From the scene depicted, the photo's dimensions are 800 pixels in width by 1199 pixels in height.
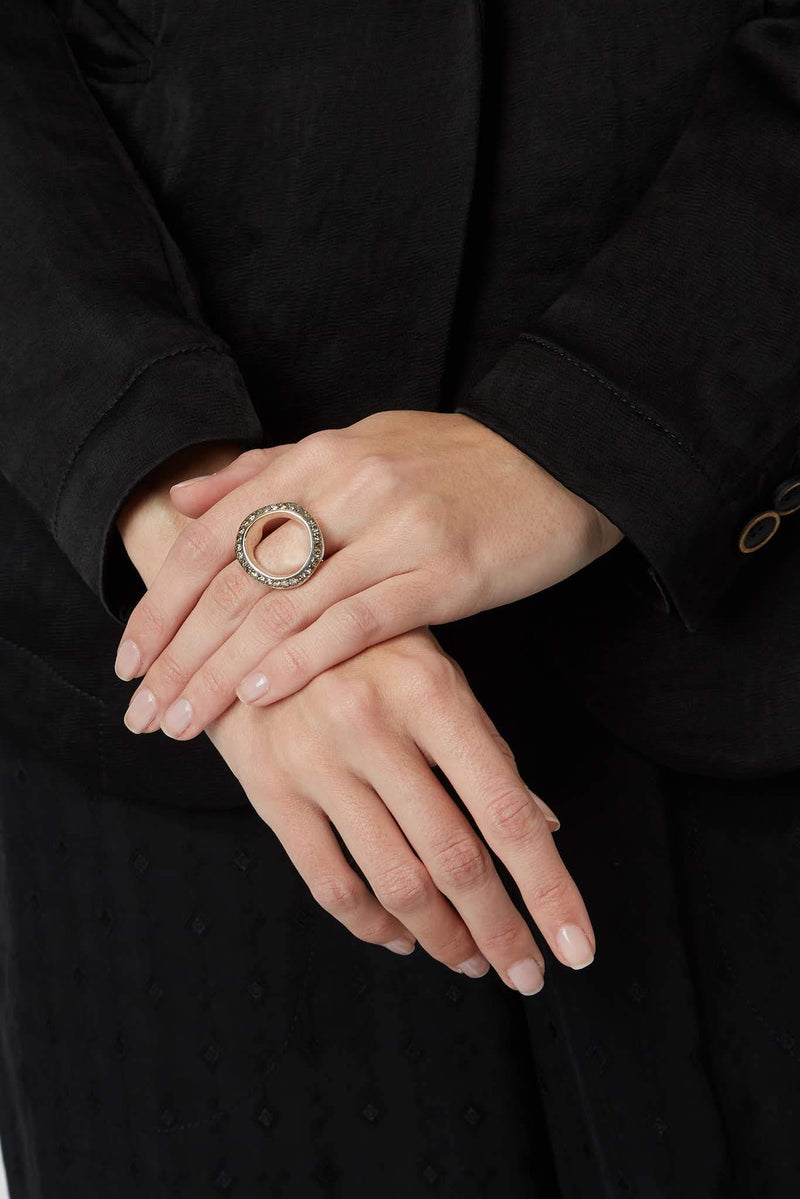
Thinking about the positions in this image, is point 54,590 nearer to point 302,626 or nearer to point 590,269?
point 302,626

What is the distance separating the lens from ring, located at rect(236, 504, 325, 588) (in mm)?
733

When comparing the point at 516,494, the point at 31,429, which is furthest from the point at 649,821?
the point at 31,429

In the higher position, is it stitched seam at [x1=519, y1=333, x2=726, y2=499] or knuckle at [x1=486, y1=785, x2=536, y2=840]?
stitched seam at [x1=519, y1=333, x2=726, y2=499]

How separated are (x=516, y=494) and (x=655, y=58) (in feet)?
1.34

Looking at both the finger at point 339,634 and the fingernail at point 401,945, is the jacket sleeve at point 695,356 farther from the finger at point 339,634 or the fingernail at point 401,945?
the fingernail at point 401,945

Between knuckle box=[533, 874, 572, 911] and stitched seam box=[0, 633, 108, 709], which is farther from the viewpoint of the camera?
stitched seam box=[0, 633, 108, 709]

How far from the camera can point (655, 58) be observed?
33.8 inches

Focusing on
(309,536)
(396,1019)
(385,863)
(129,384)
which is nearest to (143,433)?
(129,384)

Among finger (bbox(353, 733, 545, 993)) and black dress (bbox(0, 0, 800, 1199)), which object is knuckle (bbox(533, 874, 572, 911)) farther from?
black dress (bbox(0, 0, 800, 1199))

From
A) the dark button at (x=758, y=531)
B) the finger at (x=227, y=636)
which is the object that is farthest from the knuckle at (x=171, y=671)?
the dark button at (x=758, y=531)

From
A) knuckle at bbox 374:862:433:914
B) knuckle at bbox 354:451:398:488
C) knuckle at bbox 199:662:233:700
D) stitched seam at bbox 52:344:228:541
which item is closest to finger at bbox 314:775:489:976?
knuckle at bbox 374:862:433:914

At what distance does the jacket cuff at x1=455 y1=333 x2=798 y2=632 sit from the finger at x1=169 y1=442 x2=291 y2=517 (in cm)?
16

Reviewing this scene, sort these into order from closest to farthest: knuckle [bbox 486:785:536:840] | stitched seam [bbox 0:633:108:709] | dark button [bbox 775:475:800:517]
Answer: knuckle [bbox 486:785:536:840], dark button [bbox 775:475:800:517], stitched seam [bbox 0:633:108:709]

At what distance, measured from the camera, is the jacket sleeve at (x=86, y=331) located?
0.78 m
